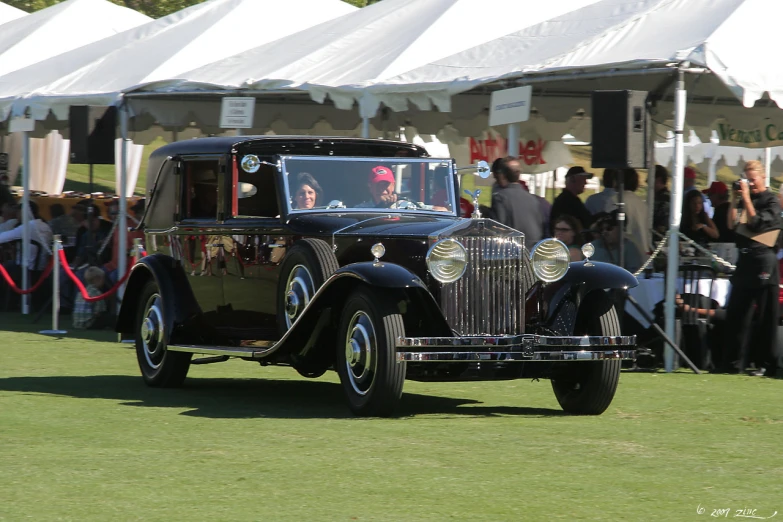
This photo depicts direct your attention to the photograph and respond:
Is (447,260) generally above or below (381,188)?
below

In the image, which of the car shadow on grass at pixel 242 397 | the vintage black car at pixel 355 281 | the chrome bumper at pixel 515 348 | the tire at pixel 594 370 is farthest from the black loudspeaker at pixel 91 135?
the chrome bumper at pixel 515 348

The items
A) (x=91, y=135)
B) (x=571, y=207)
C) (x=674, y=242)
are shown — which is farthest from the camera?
(x=91, y=135)

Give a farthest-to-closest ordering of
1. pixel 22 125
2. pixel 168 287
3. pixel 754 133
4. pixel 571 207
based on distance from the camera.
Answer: pixel 754 133 → pixel 22 125 → pixel 571 207 → pixel 168 287

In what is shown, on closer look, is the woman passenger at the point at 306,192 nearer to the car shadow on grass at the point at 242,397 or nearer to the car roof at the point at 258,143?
the car roof at the point at 258,143

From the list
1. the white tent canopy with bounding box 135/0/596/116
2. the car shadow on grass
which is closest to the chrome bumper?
the car shadow on grass

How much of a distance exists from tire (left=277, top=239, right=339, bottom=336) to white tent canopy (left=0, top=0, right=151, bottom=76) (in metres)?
14.2

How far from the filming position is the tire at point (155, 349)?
9.52 metres

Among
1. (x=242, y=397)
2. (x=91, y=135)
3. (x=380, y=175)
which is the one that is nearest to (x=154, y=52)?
(x=91, y=135)

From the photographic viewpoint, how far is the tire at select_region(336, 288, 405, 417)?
7504 mm

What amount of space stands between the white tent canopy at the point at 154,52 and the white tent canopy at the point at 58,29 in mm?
2880

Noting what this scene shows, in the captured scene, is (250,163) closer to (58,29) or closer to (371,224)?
(371,224)

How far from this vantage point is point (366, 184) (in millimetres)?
9109

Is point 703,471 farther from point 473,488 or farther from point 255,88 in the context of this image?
point 255,88

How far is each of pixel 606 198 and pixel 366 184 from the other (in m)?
5.01
